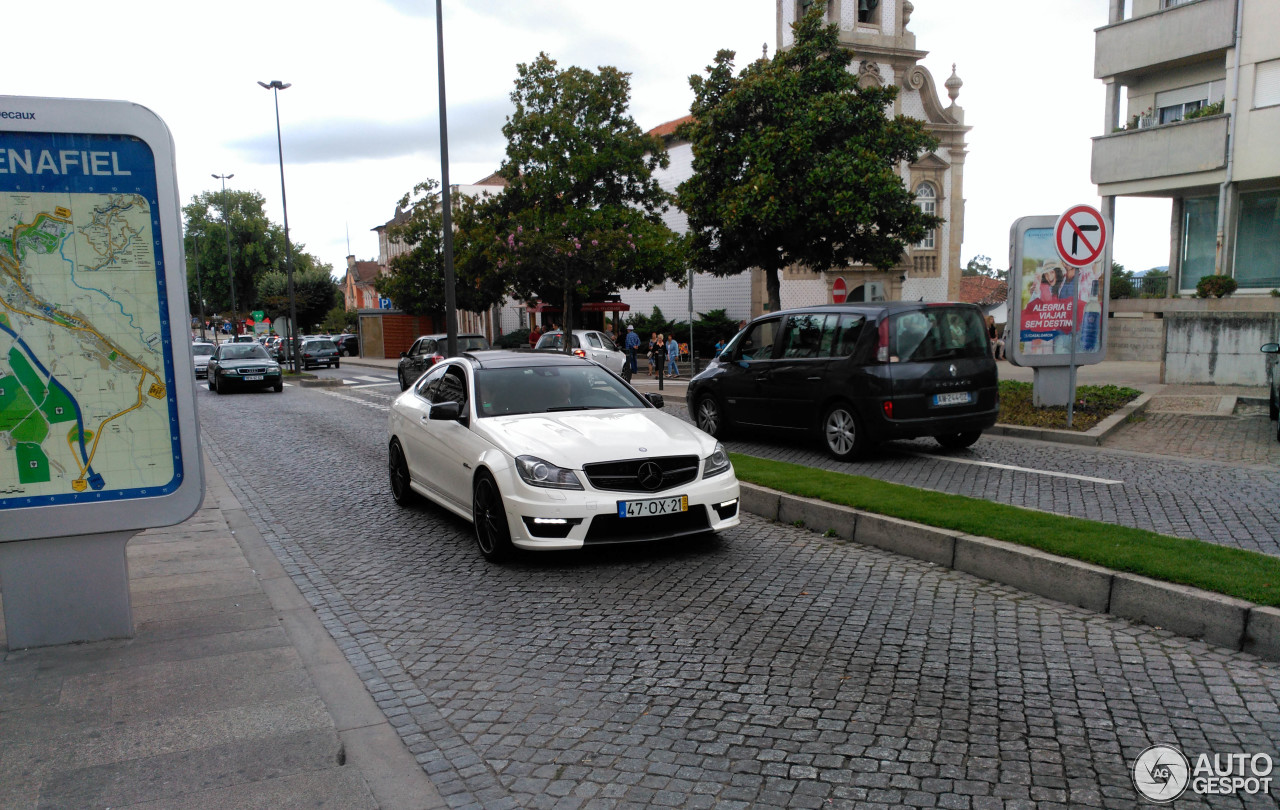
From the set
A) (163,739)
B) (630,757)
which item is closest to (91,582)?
(163,739)

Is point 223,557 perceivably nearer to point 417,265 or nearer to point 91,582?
point 91,582

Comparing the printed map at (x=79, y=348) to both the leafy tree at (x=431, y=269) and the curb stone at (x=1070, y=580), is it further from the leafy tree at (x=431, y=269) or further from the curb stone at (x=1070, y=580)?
the leafy tree at (x=431, y=269)

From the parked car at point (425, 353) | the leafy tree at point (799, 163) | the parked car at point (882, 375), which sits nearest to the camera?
the parked car at point (882, 375)

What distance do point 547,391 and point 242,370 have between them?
2076cm

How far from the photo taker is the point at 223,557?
6.89 metres

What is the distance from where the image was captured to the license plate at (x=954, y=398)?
1014 centimetres

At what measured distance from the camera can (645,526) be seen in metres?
6.31

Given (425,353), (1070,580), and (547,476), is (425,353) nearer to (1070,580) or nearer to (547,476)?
(547,476)

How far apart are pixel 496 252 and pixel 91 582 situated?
100 ft

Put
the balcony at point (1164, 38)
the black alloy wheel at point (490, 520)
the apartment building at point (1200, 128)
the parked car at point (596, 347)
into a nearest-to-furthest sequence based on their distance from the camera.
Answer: the black alloy wheel at point (490, 520) < the apartment building at point (1200, 128) < the balcony at point (1164, 38) < the parked car at point (596, 347)

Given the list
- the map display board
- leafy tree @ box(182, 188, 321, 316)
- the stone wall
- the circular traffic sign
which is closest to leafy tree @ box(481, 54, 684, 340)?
the stone wall

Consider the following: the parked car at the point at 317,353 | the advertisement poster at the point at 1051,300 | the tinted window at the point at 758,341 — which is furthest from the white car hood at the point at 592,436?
Answer: the parked car at the point at 317,353

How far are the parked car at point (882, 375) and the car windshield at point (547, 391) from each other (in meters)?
3.36
